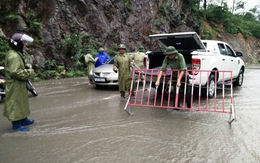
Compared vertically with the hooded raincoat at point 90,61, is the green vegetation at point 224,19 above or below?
above

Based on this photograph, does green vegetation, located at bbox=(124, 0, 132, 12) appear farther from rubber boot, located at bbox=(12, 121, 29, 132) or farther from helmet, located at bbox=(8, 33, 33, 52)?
rubber boot, located at bbox=(12, 121, 29, 132)

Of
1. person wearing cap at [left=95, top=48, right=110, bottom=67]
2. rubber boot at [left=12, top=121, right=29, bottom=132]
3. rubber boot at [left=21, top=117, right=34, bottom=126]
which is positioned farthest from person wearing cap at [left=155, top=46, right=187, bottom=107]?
person wearing cap at [left=95, top=48, right=110, bottom=67]

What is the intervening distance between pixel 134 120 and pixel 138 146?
1436 mm

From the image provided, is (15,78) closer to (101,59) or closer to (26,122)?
(26,122)

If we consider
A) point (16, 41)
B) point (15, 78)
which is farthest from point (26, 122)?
point (16, 41)

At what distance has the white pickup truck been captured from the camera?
21.7 ft

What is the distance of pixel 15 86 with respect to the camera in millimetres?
4344

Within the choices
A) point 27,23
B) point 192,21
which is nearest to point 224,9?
point 192,21

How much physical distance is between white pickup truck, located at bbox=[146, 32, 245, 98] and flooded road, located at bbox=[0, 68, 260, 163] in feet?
4.02

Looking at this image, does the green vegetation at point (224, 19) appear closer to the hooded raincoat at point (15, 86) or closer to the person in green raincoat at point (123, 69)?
the person in green raincoat at point (123, 69)

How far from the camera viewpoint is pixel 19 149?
370 centimetres

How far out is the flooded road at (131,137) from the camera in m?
3.42

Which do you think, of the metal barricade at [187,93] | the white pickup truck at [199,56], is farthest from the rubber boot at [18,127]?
the white pickup truck at [199,56]

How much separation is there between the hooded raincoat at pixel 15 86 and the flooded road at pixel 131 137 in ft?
1.28
